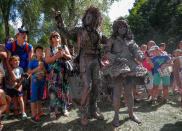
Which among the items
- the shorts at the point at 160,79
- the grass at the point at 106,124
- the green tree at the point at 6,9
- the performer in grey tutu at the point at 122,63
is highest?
the green tree at the point at 6,9

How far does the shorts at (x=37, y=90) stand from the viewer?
368cm

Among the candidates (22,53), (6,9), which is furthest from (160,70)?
(6,9)

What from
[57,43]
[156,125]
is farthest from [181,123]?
[57,43]

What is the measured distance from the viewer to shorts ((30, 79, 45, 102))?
3684 millimetres

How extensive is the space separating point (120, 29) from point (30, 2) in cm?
674

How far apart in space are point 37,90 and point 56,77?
558 mm

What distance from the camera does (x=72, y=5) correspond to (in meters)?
9.54

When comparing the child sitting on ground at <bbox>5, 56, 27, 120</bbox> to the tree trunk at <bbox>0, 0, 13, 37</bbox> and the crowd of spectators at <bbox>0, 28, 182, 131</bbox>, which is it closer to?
the crowd of spectators at <bbox>0, 28, 182, 131</bbox>

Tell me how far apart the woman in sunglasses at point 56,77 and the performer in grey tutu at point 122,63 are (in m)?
1.02

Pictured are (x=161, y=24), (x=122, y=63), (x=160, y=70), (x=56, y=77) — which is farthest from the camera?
(x=161, y=24)

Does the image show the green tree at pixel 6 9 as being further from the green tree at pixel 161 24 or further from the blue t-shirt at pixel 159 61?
the green tree at pixel 161 24

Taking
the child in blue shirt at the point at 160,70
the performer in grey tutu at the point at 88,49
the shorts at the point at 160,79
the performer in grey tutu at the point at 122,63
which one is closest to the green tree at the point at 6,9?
the performer in grey tutu at the point at 88,49

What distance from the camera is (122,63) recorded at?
10.5 ft

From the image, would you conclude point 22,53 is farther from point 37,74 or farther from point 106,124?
point 106,124
